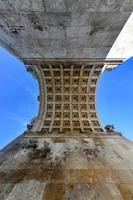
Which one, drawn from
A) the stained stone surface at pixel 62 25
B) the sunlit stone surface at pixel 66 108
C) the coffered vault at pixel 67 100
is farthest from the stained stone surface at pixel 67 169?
the stained stone surface at pixel 62 25

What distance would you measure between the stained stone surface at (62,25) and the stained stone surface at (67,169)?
5.34 m

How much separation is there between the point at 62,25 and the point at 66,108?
8386mm

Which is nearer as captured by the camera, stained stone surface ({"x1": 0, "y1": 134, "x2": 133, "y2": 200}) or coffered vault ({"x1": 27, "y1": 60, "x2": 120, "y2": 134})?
stained stone surface ({"x1": 0, "y1": 134, "x2": 133, "y2": 200})

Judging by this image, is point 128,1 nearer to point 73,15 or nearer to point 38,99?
point 73,15

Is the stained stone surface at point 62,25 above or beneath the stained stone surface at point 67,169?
above

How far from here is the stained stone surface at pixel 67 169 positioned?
273 inches

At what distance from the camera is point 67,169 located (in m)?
8.73

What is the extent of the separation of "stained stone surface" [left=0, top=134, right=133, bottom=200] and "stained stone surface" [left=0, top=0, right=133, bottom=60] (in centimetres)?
534

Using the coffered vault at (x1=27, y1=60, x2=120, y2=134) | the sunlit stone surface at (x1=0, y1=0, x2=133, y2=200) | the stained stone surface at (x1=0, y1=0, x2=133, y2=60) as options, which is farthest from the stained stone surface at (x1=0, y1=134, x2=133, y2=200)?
the stained stone surface at (x1=0, y1=0, x2=133, y2=60)

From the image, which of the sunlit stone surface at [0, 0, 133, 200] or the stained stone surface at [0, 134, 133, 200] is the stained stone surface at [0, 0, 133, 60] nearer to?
the sunlit stone surface at [0, 0, 133, 200]

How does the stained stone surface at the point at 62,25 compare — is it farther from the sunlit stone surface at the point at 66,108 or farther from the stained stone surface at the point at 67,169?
the stained stone surface at the point at 67,169

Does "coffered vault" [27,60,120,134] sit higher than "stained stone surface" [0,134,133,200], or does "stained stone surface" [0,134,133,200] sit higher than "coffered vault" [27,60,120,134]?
"coffered vault" [27,60,120,134]

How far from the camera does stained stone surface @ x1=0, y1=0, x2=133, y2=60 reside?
24.4 ft

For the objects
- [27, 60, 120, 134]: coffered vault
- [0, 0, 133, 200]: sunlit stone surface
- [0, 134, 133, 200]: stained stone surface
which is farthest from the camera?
[27, 60, 120, 134]: coffered vault
